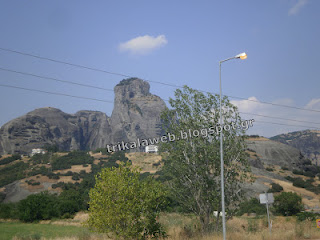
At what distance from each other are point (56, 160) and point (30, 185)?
3294 centimetres

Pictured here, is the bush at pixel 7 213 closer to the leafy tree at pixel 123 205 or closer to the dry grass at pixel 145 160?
the leafy tree at pixel 123 205

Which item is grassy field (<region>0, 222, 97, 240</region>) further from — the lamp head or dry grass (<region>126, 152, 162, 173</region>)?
dry grass (<region>126, 152, 162, 173</region>)

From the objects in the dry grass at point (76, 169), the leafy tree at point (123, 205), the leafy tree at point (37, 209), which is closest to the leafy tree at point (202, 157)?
the leafy tree at point (123, 205)

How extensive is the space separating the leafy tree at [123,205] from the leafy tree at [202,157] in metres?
5.18

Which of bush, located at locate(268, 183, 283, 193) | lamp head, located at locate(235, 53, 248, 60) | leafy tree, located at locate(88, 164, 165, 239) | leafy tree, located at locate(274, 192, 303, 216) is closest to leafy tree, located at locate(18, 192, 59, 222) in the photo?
leafy tree, located at locate(274, 192, 303, 216)

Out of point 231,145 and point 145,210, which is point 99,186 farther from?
point 231,145

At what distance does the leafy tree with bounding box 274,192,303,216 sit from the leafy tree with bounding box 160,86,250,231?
979 inches

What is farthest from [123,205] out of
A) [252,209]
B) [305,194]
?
[305,194]

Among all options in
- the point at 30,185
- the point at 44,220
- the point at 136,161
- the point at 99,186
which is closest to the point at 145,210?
the point at 99,186

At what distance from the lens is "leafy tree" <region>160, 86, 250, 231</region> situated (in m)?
20.5

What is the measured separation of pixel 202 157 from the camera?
20859mm

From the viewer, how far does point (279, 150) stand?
11000 centimetres

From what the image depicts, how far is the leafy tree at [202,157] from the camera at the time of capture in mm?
20469

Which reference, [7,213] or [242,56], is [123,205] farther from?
[7,213]
